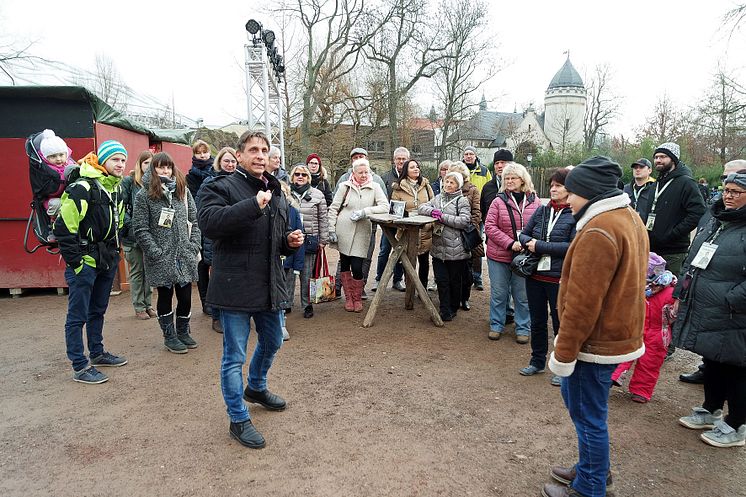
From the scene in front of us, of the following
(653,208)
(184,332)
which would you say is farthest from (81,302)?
(653,208)

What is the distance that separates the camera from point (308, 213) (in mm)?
5609

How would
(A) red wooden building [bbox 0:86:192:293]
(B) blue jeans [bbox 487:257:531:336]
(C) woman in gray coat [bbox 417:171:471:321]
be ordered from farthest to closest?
(A) red wooden building [bbox 0:86:192:293]
(C) woman in gray coat [bbox 417:171:471:321]
(B) blue jeans [bbox 487:257:531:336]

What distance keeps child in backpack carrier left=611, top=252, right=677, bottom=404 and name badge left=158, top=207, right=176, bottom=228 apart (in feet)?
13.6

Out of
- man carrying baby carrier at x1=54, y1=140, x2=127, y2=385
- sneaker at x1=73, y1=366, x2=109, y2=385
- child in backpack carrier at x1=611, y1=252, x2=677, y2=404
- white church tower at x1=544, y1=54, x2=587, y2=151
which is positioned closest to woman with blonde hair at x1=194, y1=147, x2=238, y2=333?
man carrying baby carrier at x1=54, y1=140, x2=127, y2=385

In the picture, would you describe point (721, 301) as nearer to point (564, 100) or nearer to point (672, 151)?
point (672, 151)

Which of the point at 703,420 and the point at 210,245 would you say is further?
the point at 210,245

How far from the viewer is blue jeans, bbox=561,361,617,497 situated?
2383 mm

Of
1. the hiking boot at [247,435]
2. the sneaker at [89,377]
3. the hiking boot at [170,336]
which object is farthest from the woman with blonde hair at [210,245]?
the hiking boot at [247,435]

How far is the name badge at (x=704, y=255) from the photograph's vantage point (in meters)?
3.13

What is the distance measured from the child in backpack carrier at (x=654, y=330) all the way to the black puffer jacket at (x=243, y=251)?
283 centimetres

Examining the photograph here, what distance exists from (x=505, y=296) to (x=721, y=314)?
2236 millimetres

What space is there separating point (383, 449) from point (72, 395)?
2614 mm

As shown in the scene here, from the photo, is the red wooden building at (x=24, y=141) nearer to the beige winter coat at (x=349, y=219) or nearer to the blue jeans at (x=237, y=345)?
the beige winter coat at (x=349, y=219)

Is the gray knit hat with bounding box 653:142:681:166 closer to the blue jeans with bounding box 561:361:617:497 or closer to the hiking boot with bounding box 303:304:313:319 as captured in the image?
the blue jeans with bounding box 561:361:617:497
